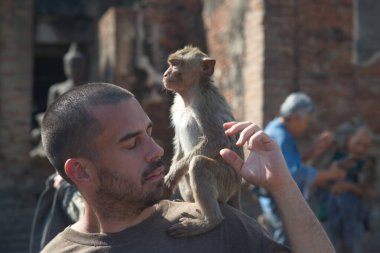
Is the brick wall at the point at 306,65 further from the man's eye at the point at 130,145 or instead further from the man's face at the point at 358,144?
the man's eye at the point at 130,145

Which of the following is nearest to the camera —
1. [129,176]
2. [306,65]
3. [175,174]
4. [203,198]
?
[129,176]

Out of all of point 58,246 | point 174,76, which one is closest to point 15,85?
point 174,76

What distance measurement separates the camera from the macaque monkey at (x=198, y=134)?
3311mm

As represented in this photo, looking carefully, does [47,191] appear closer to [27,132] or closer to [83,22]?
[27,132]

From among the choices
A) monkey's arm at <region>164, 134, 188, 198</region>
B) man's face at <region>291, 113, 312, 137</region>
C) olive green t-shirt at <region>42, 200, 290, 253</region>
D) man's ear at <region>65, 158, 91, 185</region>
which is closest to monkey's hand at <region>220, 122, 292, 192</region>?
olive green t-shirt at <region>42, 200, 290, 253</region>

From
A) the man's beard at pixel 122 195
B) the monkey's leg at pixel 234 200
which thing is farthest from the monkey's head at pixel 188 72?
the man's beard at pixel 122 195

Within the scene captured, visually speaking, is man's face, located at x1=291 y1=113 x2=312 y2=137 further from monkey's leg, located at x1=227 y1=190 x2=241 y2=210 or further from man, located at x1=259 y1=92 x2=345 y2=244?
monkey's leg, located at x1=227 y1=190 x2=241 y2=210

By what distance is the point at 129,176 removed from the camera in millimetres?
2418

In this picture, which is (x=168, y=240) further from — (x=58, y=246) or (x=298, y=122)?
(x=298, y=122)

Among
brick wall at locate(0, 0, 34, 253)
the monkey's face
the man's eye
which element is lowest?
brick wall at locate(0, 0, 34, 253)

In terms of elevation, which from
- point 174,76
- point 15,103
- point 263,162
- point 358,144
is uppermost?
point 174,76

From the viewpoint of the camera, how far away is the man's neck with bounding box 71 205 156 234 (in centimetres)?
247

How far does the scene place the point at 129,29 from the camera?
10.6 meters

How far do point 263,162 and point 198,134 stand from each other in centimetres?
111
